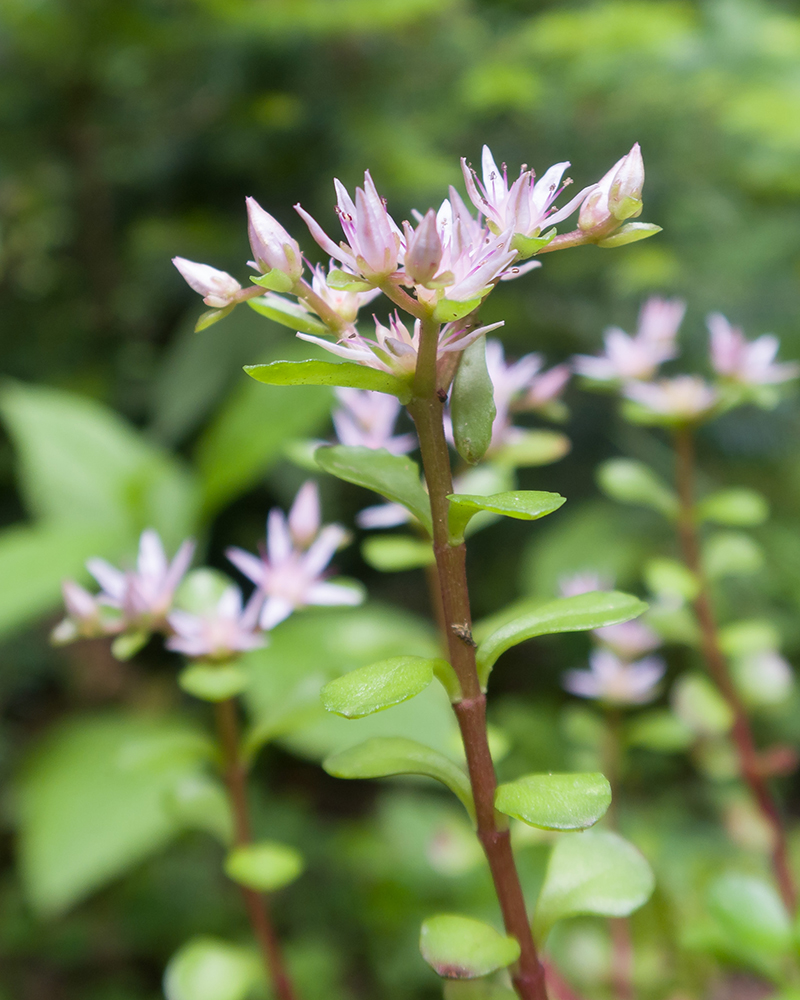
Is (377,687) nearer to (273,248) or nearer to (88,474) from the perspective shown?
(273,248)

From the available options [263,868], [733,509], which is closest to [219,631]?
[263,868]

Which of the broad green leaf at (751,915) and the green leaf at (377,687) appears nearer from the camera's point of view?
the green leaf at (377,687)

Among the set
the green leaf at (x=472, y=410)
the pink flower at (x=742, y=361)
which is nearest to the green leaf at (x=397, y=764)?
the green leaf at (x=472, y=410)

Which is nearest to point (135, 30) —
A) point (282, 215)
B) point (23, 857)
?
point (282, 215)

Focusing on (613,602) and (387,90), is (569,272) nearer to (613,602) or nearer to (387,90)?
(387,90)

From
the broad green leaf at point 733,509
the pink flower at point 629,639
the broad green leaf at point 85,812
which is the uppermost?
the broad green leaf at point 733,509

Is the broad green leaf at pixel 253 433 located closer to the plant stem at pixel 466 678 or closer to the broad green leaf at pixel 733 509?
the broad green leaf at pixel 733 509
